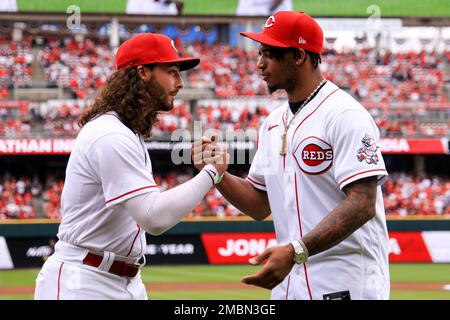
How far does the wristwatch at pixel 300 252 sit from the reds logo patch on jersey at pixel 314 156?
16.3 inches

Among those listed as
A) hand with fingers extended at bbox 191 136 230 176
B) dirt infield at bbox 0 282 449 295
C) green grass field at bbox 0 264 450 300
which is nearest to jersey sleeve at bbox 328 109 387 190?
hand with fingers extended at bbox 191 136 230 176

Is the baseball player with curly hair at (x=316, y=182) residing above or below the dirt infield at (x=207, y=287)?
above

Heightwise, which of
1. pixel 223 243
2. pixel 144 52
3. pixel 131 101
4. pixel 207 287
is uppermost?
pixel 144 52

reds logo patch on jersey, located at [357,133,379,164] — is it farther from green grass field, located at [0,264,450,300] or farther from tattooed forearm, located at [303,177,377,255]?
green grass field, located at [0,264,450,300]

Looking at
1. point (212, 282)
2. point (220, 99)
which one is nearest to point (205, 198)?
point (220, 99)

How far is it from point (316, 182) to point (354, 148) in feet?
0.96

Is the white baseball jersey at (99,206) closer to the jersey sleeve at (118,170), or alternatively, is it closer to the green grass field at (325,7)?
the jersey sleeve at (118,170)

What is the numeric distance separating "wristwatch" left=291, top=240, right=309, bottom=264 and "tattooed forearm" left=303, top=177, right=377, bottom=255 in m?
0.02

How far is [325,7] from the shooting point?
28.4 metres

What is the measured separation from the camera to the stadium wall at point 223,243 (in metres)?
16.8

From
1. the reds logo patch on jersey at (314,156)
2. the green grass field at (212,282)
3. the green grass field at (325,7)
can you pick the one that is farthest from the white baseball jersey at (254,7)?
the reds logo patch on jersey at (314,156)

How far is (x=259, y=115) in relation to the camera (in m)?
24.8

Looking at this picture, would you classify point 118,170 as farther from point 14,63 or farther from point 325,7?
point 325,7

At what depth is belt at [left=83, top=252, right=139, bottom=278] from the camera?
3727mm
